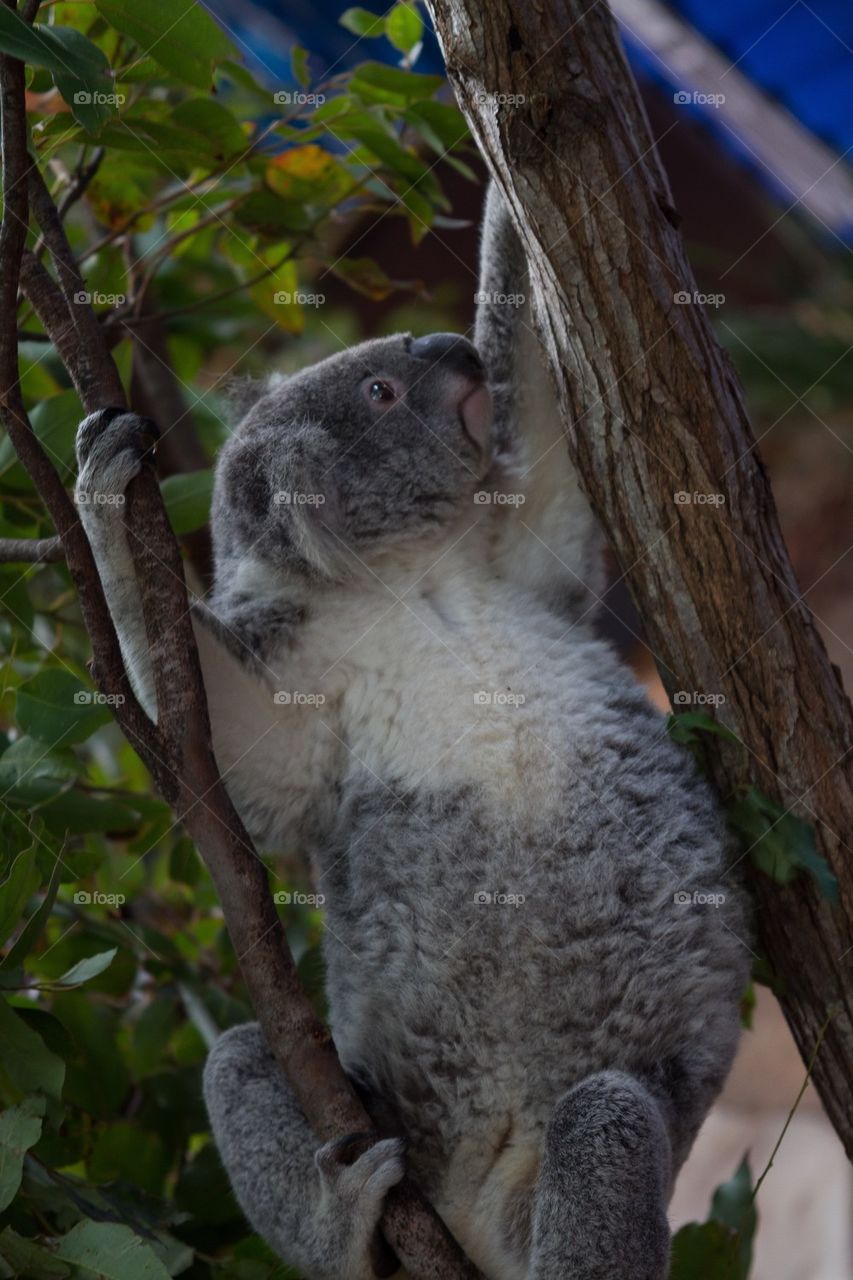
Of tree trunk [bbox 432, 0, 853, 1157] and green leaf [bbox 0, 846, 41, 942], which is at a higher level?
tree trunk [bbox 432, 0, 853, 1157]

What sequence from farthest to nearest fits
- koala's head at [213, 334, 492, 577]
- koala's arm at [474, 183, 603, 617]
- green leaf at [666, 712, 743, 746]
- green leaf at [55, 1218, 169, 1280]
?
koala's arm at [474, 183, 603, 617]
koala's head at [213, 334, 492, 577]
green leaf at [666, 712, 743, 746]
green leaf at [55, 1218, 169, 1280]

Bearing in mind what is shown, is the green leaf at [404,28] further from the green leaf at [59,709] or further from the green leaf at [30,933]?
the green leaf at [30,933]

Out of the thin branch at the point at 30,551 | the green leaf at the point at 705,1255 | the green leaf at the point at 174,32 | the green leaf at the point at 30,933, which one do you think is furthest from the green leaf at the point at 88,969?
the green leaf at the point at 174,32

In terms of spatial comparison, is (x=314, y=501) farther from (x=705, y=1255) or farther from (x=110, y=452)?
(x=705, y=1255)

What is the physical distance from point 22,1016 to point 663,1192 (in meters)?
1.05

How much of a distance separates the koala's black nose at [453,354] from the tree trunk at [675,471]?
26cm

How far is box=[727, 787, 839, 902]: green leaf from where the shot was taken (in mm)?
2021

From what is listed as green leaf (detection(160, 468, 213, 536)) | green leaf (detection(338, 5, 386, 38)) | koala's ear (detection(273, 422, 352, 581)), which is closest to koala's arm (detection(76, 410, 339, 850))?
koala's ear (detection(273, 422, 352, 581))

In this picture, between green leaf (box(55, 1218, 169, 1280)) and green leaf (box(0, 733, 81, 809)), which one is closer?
green leaf (box(55, 1218, 169, 1280))

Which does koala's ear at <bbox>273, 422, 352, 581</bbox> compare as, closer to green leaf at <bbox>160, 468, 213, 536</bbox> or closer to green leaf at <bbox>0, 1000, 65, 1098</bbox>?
green leaf at <bbox>160, 468, 213, 536</bbox>

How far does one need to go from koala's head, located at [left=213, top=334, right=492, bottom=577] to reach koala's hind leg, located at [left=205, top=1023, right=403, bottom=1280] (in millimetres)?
876

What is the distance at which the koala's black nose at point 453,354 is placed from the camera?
2.41 meters

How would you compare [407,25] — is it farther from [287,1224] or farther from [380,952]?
[287,1224]

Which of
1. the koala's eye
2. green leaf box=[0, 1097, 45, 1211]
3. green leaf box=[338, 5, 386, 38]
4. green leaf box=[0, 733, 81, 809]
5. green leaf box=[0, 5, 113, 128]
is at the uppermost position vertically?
green leaf box=[338, 5, 386, 38]
